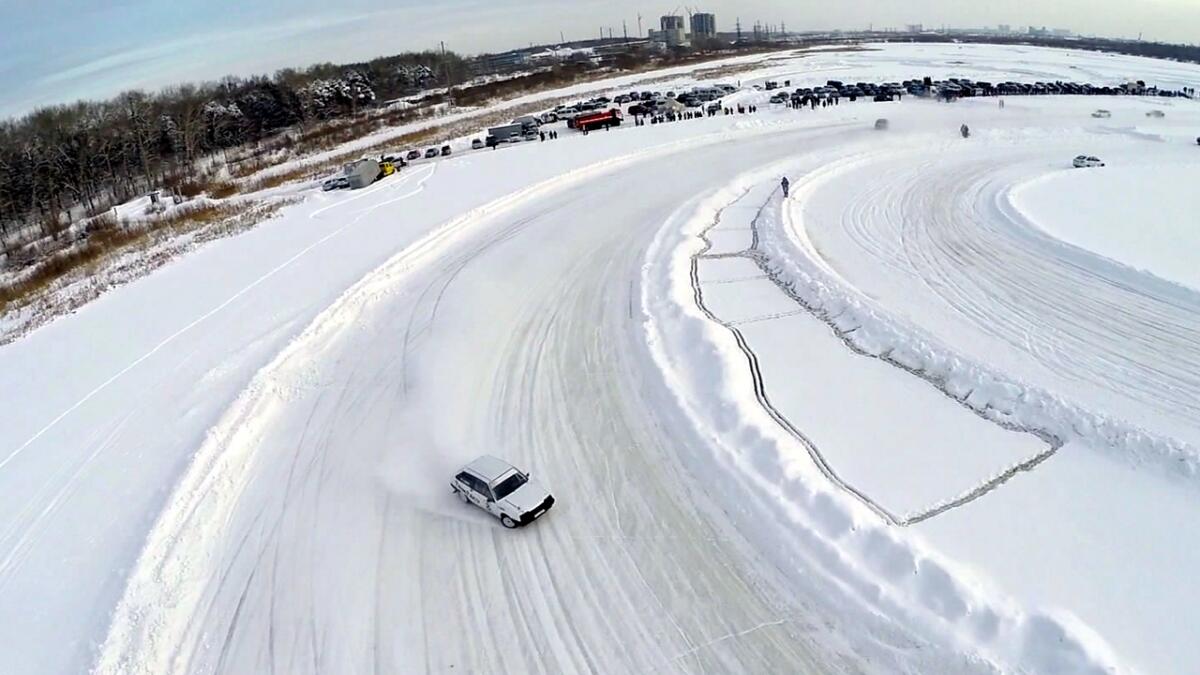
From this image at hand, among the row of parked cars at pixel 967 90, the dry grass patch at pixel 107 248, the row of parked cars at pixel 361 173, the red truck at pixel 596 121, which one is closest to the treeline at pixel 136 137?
the dry grass patch at pixel 107 248

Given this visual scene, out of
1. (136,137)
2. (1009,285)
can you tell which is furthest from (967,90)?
(136,137)

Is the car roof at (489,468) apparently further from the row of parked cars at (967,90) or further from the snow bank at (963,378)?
the row of parked cars at (967,90)

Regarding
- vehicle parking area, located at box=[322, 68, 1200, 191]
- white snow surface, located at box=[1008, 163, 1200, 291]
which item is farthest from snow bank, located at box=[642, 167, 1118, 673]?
vehicle parking area, located at box=[322, 68, 1200, 191]

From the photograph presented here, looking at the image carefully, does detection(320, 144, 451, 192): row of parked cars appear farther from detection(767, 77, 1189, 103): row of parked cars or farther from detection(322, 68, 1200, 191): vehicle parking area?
detection(767, 77, 1189, 103): row of parked cars

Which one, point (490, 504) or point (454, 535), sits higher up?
point (490, 504)

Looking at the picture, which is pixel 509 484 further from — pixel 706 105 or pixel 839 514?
pixel 706 105

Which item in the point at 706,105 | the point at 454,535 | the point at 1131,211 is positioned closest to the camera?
the point at 454,535

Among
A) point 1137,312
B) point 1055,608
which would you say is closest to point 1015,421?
point 1055,608
